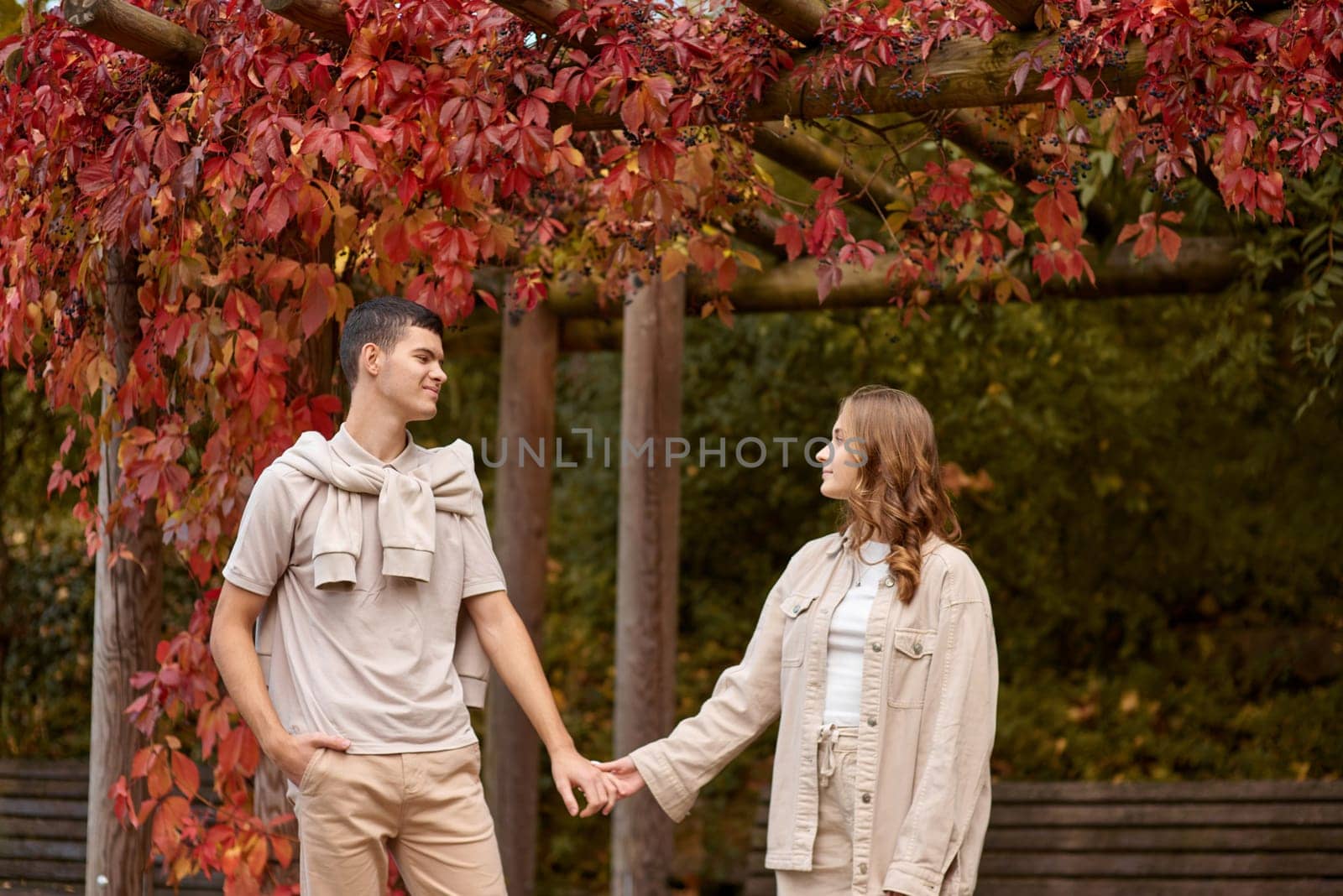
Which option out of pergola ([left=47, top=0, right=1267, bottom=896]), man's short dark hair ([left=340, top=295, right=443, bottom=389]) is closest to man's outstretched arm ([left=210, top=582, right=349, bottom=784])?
man's short dark hair ([left=340, top=295, right=443, bottom=389])

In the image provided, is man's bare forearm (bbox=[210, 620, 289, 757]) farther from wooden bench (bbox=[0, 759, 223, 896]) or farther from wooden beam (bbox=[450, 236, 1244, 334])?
wooden bench (bbox=[0, 759, 223, 896])

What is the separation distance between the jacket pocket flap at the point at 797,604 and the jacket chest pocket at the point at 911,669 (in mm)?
194

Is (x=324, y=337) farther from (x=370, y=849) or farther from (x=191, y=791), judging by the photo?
(x=370, y=849)

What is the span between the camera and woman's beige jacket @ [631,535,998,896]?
104 inches

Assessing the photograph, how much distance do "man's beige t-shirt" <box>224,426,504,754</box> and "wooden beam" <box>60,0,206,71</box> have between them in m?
1.01

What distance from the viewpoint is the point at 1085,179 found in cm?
522

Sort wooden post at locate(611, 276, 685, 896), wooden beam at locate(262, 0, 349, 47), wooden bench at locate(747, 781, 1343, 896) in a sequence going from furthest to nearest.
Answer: wooden post at locate(611, 276, 685, 896) < wooden bench at locate(747, 781, 1343, 896) < wooden beam at locate(262, 0, 349, 47)

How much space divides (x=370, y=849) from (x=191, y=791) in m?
1.04

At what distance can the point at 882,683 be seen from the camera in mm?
2723

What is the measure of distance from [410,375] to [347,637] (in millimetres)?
471

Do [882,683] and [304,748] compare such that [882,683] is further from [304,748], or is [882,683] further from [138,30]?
[138,30]

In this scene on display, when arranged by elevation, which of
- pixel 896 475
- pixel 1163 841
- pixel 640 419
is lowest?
pixel 1163 841

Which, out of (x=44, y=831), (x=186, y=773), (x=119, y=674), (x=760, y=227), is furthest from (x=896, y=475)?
(x=44, y=831)

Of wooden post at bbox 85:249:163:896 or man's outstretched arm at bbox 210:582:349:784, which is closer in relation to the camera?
man's outstretched arm at bbox 210:582:349:784
